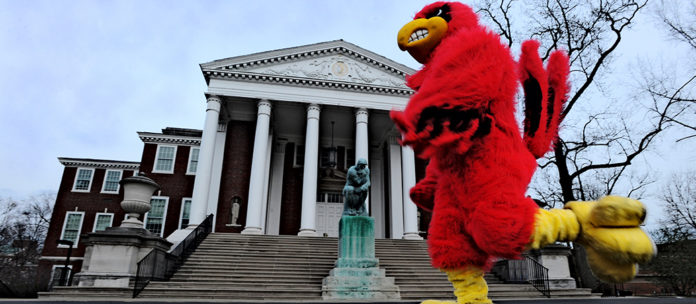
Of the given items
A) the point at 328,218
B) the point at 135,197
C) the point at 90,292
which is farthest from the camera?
the point at 328,218

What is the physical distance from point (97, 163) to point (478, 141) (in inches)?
1281

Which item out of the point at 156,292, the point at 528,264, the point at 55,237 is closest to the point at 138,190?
A: the point at 156,292

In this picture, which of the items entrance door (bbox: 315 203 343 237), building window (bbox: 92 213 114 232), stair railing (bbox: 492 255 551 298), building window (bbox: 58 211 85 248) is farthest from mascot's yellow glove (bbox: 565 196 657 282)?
building window (bbox: 58 211 85 248)

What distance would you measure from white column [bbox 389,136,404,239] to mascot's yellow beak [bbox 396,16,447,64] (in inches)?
673

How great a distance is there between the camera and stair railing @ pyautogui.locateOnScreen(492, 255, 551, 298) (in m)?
10.5

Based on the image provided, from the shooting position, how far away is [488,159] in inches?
76.5

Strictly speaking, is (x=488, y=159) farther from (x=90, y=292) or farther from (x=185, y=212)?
(x=185, y=212)

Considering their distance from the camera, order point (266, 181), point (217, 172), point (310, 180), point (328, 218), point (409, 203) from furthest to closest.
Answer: point (328, 218) → point (266, 181) → point (217, 172) → point (409, 203) → point (310, 180)

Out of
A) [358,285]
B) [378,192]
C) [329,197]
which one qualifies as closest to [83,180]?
[329,197]

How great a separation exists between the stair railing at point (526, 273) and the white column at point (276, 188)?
13001mm

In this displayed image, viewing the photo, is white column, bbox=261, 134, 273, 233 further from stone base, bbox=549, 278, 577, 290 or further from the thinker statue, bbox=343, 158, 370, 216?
stone base, bbox=549, 278, 577, 290

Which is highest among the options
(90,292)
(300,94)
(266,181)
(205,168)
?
(300,94)

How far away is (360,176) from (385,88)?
11348mm

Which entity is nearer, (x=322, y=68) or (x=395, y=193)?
(x=322, y=68)
